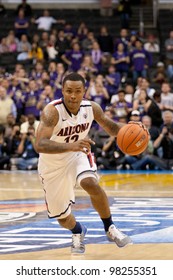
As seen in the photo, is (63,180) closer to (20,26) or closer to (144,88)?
(144,88)

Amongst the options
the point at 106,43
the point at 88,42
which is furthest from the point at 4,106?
the point at 106,43

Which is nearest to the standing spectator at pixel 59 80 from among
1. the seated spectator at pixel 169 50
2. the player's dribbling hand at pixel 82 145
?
the seated spectator at pixel 169 50

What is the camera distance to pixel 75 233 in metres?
8.20

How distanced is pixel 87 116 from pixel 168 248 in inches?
60.3

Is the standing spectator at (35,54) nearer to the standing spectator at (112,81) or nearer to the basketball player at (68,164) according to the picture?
the standing spectator at (112,81)

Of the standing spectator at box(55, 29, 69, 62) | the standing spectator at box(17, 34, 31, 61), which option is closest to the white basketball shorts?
the standing spectator at box(55, 29, 69, 62)

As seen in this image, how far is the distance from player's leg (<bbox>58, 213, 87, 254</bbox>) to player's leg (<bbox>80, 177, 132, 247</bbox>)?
0.91 ft

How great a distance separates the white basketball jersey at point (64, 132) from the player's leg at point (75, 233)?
579 millimetres

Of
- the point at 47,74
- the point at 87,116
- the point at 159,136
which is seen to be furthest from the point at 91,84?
the point at 87,116

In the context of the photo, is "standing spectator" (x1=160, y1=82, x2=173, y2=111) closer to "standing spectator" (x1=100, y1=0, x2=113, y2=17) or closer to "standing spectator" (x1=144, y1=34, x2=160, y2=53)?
"standing spectator" (x1=144, y1=34, x2=160, y2=53)

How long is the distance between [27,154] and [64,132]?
34.8 feet

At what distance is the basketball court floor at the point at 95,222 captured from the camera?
309 inches
